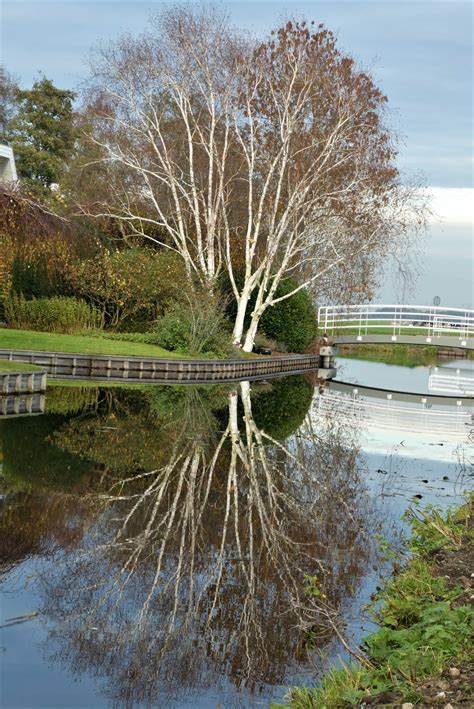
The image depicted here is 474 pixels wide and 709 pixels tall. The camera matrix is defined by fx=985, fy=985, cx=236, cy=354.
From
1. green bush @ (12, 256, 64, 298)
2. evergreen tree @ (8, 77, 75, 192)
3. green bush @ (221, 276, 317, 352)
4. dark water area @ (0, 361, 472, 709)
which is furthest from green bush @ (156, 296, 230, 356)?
evergreen tree @ (8, 77, 75, 192)

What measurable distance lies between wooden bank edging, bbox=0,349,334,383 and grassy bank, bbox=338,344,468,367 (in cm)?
3218

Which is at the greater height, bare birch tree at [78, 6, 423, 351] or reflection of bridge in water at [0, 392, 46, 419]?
bare birch tree at [78, 6, 423, 351]

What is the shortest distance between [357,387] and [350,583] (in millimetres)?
26200

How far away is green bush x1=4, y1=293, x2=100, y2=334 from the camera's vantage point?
3312cm

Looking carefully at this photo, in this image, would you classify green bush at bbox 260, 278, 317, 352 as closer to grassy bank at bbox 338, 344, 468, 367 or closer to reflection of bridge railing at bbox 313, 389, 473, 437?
reflection of bridge railing at bbox 313, 389, 473, 437

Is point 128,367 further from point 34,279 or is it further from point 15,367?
point 34,279

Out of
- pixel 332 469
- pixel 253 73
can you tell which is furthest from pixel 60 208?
pixel 332 469

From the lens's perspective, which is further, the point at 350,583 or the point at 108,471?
the point at 108,471

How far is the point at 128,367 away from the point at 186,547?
1982cm

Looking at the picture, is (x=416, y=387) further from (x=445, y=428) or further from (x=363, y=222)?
(x=445, y=428)

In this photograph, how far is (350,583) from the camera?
8.70 m

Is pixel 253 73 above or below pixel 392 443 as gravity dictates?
above

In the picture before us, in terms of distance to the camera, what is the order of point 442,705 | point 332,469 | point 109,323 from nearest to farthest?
point 442,705, point 332,469, point 109,323

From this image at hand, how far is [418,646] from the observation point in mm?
6215
